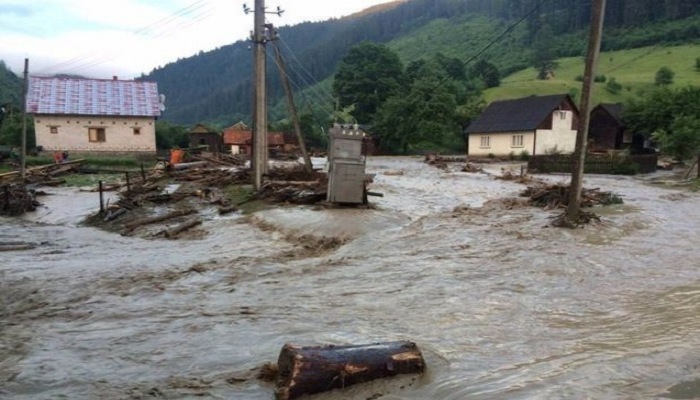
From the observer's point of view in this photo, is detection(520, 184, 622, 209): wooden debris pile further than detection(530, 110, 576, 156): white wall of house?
No

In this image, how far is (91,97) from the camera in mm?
47781

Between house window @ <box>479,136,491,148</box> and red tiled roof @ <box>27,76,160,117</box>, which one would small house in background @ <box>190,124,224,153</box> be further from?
house window @ <box>479,136,491,148</box>

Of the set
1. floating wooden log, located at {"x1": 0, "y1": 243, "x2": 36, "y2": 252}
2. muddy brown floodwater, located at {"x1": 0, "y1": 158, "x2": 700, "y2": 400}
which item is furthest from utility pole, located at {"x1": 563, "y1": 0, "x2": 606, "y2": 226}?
floating wooden log, located at {"x1": 0, "y1": 243, "x2": 36, "y2": 252}

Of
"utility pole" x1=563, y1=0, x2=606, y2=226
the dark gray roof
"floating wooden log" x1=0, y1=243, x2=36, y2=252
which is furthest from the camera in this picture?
the dark gray roof

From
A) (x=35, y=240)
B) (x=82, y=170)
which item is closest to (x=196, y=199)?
(x=35, y=240)

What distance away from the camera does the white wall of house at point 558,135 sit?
51656 millimetres

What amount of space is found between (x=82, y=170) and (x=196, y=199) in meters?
20.7

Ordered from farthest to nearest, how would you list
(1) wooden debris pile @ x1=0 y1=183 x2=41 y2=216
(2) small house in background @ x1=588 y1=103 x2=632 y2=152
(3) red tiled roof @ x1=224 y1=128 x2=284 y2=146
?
(3) red tiled roof @ x1=224 y1=128 x2=284 y2=146, (2) small house in background @ x1=588 y1=103 x2=632 y2=152, (1) wooden debris pile @ x1=0 y1=183 x2=41 y2=216

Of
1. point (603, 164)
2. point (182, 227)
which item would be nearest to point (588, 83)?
point (182, 227)

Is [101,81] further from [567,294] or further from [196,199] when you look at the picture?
[567,294]

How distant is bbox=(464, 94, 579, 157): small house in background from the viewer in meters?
51.7

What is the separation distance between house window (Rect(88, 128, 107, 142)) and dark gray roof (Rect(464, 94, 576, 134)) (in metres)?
35.4

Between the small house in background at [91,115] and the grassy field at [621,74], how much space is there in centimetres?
4615

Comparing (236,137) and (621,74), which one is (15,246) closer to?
(236,137)
